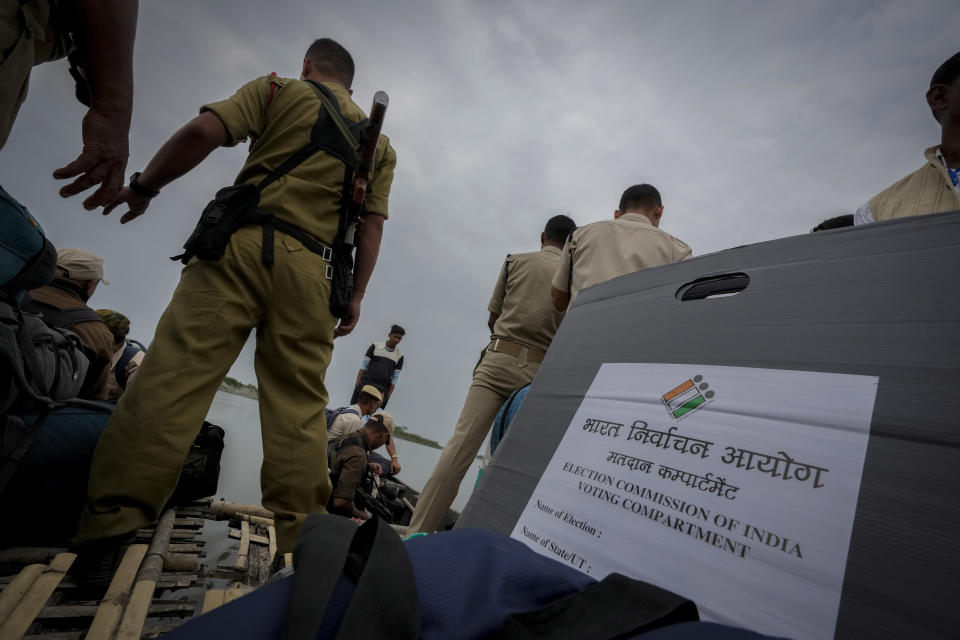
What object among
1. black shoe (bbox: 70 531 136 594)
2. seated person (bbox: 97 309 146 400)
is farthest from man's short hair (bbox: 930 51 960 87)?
seated person (bbox: 97 309 146 400)

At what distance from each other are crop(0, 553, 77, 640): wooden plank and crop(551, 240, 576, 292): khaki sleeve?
164 cm

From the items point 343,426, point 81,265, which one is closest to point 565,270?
point 81,265

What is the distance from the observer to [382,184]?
5.08 feet

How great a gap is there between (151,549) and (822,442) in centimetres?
151

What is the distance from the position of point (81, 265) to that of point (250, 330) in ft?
4.51

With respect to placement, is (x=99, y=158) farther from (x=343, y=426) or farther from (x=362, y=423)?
(x=362, y=423)

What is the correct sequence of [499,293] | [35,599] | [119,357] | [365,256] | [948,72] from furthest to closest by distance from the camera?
1. [119,357]
2. [499,293]
3. [365,256]
4. [948,72]
5. [35,599]

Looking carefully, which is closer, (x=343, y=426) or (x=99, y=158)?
(x=99, y=158)

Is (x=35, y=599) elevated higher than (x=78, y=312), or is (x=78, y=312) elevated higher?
(x=78, y=312)

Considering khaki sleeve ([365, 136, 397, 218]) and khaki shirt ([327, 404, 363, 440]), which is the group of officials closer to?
khaki sleeve ([365, 136, 397, 218])

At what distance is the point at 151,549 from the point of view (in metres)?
1.16

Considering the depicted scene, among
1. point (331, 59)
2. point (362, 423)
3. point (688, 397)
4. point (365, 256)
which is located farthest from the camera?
point (362, 423)

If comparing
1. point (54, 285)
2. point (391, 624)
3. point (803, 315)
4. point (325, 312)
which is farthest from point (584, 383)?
point (54, 285)

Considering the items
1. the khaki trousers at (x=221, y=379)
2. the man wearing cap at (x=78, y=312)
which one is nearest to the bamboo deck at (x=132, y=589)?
the khaki trousers at (x=221, y=379)
